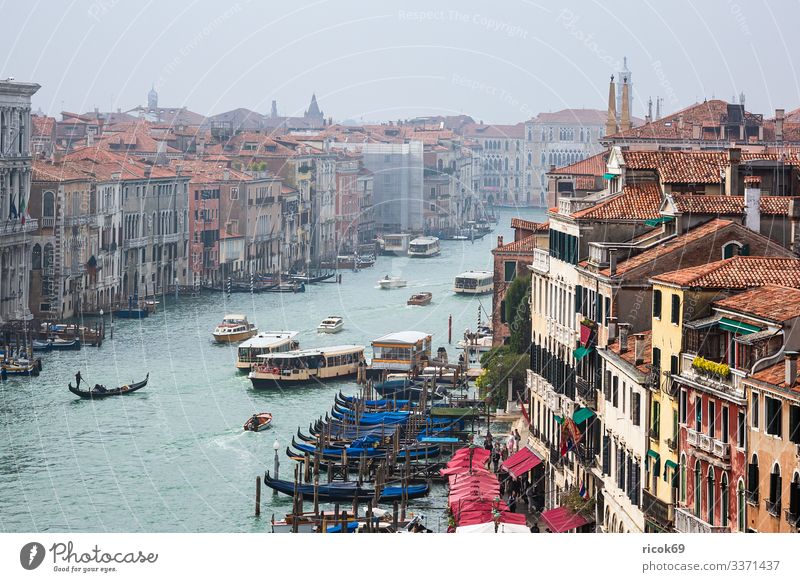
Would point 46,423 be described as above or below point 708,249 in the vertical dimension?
below

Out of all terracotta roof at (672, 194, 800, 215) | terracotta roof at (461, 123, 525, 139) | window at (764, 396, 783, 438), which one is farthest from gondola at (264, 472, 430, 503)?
terracotta roof at (461, 123, 525, 139)

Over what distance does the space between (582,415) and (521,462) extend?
148cm

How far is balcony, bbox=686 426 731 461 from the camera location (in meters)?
6.89

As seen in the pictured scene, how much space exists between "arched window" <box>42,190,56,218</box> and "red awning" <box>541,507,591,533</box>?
47.3 feet

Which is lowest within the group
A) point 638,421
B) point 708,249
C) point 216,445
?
point 216,445

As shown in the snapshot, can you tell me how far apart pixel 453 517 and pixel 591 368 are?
3.54 feet

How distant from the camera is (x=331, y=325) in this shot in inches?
813

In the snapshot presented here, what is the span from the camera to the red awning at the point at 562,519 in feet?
29.2

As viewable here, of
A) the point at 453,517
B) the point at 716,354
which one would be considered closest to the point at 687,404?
the point at 716,354

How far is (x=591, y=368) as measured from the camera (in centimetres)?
923

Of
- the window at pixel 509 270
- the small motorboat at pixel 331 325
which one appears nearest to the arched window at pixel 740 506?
the window at pixel 509 270

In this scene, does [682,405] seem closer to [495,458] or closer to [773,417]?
[773,417]

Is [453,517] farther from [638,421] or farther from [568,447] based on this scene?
[638,421]

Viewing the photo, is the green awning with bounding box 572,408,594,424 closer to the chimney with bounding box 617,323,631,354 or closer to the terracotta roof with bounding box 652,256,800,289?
the chimney with bounding box 617,323,631,354
